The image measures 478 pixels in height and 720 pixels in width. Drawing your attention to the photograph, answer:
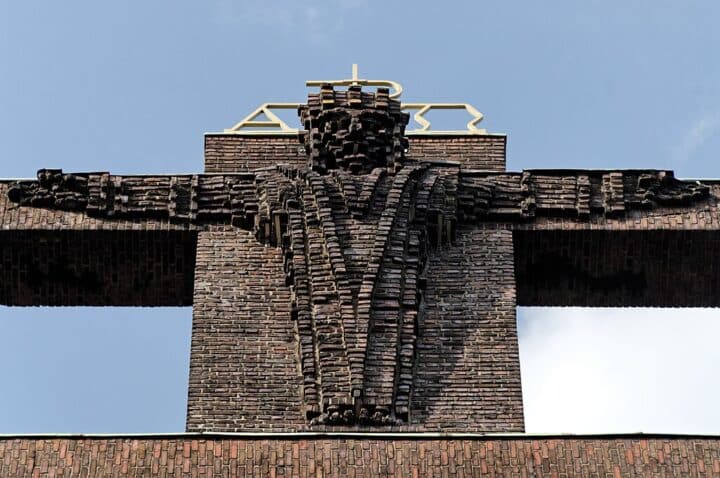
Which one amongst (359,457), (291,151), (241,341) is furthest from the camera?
(291,151)

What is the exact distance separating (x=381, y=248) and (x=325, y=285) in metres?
0.76

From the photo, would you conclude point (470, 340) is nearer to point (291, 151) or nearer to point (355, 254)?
point (355, 254)

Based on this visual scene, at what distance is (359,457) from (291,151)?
270 inches

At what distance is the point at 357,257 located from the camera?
2816 cm

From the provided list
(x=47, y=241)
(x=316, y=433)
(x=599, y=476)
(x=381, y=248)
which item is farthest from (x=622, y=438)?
(x=47, y=241)

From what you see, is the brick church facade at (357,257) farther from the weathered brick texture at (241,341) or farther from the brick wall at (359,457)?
the brick wall at (359,457)

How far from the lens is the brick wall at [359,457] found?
24281mm

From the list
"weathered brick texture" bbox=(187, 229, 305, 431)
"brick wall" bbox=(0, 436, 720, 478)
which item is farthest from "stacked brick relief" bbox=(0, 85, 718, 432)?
"brick wall" bbox=(0, 436, 720, 478)

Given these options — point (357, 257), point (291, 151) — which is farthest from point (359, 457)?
point (291, 151)

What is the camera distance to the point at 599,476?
24.3 m

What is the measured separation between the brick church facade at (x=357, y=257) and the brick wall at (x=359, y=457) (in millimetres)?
894

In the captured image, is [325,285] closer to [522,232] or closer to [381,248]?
[381,248]

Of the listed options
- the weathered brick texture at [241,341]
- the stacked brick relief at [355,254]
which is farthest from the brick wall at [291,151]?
the weathered brick texture at [241,341]

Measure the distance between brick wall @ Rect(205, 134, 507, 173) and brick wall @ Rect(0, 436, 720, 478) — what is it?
6.32m
